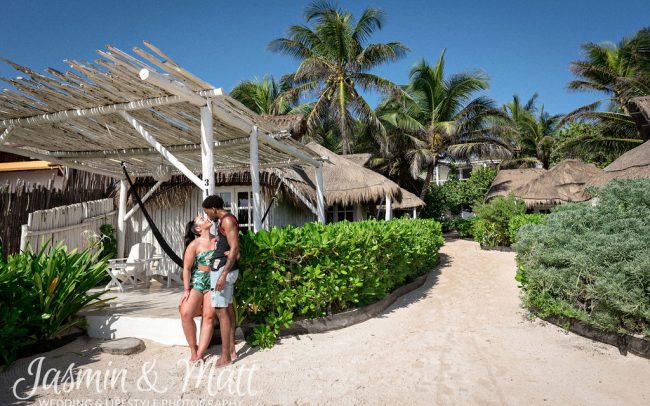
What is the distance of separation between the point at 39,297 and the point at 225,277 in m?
2.13

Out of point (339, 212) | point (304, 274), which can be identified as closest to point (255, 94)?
point (339, 212)

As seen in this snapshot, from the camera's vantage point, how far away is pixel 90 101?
525 centimetres

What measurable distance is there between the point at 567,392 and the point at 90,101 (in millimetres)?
6486

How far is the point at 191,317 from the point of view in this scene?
3.85 metres

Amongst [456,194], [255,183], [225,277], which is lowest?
[225,277]

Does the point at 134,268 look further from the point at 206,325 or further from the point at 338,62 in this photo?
the point at 338,62

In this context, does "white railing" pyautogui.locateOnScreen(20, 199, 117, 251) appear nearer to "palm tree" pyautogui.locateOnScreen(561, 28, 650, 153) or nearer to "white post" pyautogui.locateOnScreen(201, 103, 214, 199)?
"white post" pyautogui.locateOnScreen(201, 103, 214, 199)

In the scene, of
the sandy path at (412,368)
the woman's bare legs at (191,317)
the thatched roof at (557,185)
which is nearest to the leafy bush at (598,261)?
the sandy path at (412,368)

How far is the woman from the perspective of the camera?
152 inches

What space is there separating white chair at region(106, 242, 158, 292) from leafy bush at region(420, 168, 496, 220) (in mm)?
21702

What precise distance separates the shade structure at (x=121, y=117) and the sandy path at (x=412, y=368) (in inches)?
121

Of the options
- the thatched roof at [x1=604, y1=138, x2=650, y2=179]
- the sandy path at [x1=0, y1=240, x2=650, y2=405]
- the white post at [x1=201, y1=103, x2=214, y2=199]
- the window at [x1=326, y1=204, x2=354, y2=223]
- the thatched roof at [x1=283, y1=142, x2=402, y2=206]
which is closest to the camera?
the sandy path at [x1=0, y1=240, x2=650, y2=405]

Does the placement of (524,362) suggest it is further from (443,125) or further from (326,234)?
(443,125)

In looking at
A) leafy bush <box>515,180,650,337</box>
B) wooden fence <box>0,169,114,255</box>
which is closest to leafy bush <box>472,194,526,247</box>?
leafy bush <box>515,180,650,337</box>
